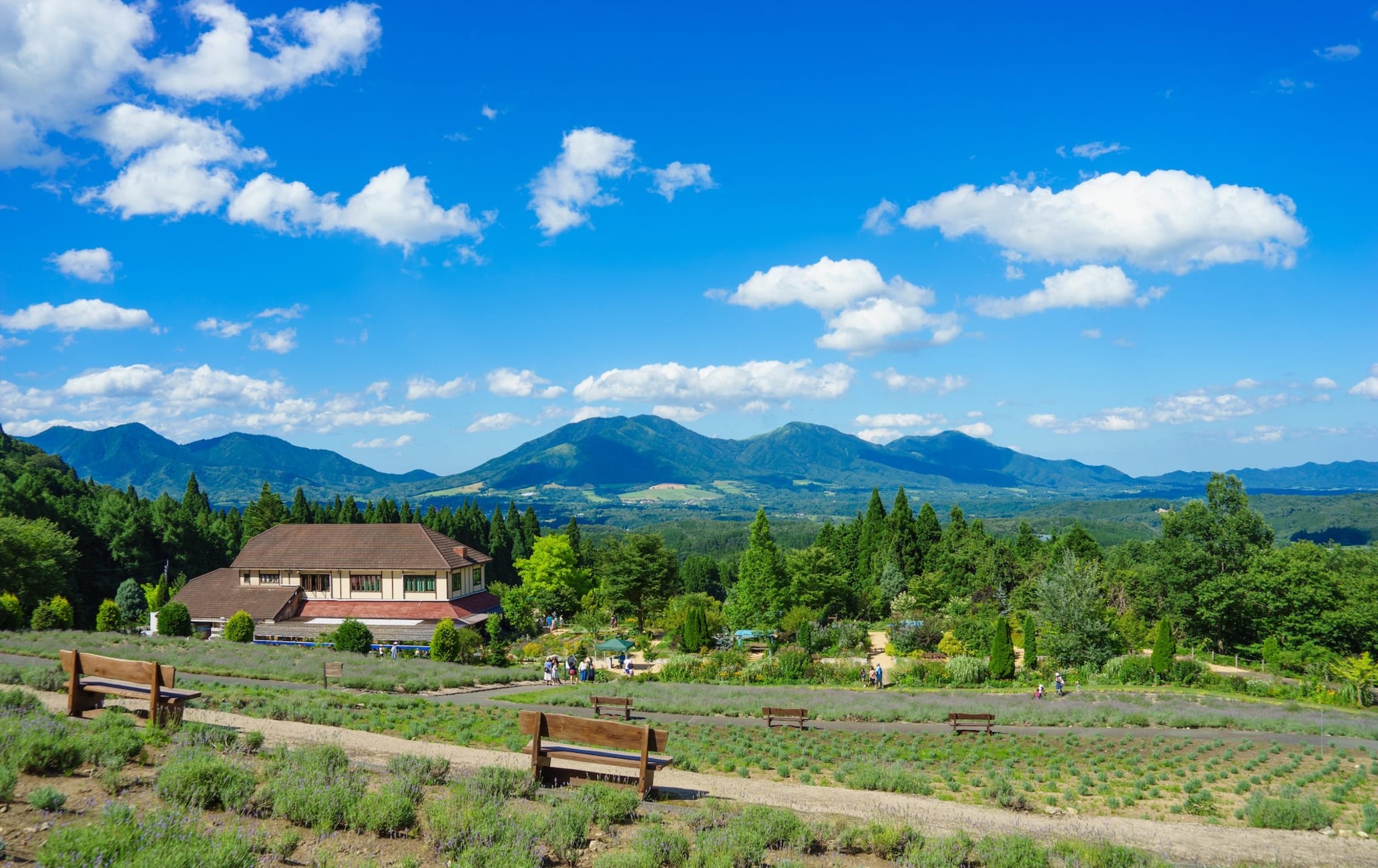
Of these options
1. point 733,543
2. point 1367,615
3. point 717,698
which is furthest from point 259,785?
point 733,543

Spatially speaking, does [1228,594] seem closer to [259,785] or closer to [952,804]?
[952,804]

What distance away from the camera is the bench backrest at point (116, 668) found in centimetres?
1041

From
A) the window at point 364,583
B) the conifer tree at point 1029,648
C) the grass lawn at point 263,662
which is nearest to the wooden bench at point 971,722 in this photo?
the grass lawn at point 263,662

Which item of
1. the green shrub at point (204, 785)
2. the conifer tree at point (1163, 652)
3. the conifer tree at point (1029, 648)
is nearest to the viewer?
the green shrub at point (204, 785)

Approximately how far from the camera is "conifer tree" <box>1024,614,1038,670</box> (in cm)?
3541

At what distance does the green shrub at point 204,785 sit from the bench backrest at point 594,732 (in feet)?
9.56

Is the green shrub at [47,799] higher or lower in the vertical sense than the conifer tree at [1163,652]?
higher

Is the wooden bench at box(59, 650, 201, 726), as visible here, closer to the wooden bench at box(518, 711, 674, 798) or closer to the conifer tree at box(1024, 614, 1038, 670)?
the wooden bench at box(518, 711, 674, 798)

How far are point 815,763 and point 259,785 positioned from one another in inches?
421

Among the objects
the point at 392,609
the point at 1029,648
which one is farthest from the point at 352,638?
the point at 1029,648

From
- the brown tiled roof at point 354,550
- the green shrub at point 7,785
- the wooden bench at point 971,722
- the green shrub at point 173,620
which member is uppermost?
the green shrub at point 7,785

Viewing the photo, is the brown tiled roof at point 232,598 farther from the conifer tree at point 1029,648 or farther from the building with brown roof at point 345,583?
the conifer tree at point 1029,648

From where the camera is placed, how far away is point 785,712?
20469 mm

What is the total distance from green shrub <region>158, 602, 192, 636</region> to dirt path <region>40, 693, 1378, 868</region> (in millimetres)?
26320
